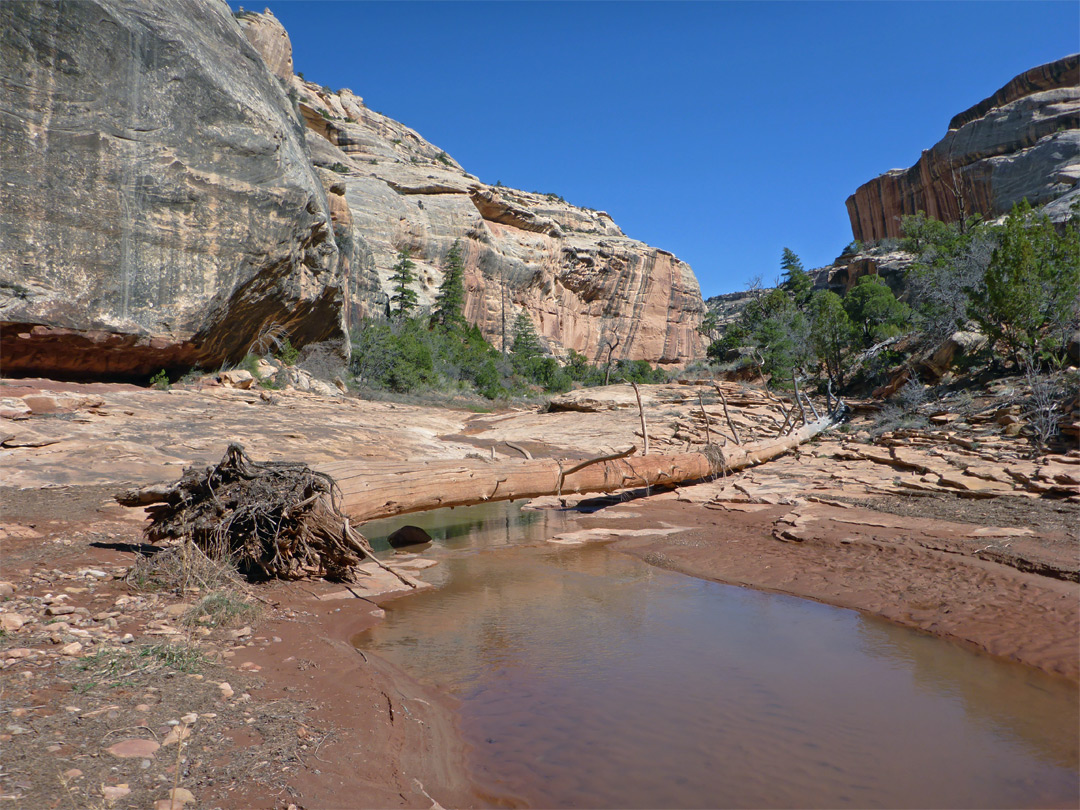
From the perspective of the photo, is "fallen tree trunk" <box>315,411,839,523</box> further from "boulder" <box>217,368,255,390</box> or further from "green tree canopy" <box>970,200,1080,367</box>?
"boulder" <box>217,368,255,390</box>

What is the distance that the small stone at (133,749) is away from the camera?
228cm

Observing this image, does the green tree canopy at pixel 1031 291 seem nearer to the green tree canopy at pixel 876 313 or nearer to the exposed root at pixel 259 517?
the green tree canopy at pixel 876 313

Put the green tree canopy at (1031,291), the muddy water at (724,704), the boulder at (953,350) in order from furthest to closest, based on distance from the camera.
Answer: the boulder at (953,350) → the green tree canopy at (1031,291) → the muddy water at (724,704)

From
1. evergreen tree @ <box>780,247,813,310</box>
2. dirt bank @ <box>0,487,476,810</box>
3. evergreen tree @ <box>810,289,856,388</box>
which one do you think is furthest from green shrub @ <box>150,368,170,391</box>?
evergreen tree @ <box>780,247,813,310</box>

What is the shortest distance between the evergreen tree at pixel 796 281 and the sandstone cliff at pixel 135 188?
4087cm

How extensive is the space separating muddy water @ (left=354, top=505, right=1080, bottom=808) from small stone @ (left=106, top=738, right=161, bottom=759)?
142 cm

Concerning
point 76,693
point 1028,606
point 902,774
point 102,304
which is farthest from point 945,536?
point 102,304

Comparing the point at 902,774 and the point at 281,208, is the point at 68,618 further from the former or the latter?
the point at 281,208

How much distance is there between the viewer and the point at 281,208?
16.9 metres

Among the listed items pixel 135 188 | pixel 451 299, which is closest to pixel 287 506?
pixel 135 188

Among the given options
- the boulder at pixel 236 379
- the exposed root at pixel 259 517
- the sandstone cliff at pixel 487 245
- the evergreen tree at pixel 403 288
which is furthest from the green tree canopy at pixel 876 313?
the exposed root at pixel 259 517

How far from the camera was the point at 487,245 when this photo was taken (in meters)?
45.9

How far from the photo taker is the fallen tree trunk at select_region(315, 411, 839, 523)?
660 cm

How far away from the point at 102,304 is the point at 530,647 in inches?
546
